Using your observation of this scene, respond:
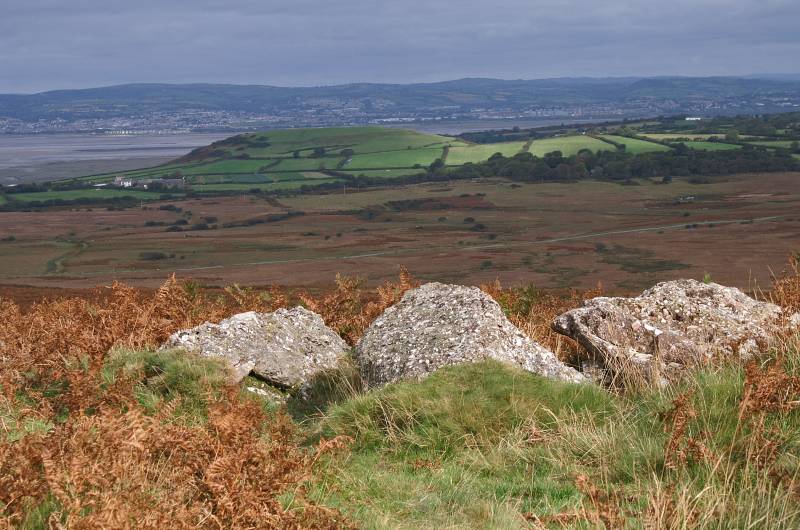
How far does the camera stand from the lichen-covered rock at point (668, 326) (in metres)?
10.7

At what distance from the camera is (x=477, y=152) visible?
17625 centimetres

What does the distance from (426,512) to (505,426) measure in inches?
88.6

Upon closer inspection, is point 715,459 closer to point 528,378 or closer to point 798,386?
point 798,386

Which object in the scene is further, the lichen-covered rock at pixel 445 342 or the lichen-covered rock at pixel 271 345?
the lichen-covered rock at pixel 271 345

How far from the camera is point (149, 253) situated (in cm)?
7681

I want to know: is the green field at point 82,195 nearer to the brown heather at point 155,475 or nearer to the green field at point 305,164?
the green field at point 305,164

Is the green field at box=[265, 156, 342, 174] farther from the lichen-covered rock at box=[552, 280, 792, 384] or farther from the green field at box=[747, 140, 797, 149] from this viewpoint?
the lichen-covered rock at box=[552, 280, 792, 384]

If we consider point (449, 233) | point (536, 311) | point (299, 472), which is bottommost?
point (449, 233)

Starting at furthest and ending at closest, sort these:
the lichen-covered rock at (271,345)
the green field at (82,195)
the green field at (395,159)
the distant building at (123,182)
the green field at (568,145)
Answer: the green field at (395,159)
the green field at (568,145)
the distant building at (123,182)
the green field at (82,195)
the lichen-covered rock at (271,345)

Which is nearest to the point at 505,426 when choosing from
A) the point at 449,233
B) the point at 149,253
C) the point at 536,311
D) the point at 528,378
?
the point at 528,378

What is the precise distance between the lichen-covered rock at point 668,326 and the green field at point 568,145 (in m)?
150

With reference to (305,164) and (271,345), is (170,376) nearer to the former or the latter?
(271,345)

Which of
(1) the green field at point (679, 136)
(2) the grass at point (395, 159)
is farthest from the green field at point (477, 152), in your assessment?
(1) the green field at point (679, 136)

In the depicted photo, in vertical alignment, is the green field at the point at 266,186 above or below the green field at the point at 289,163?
below
